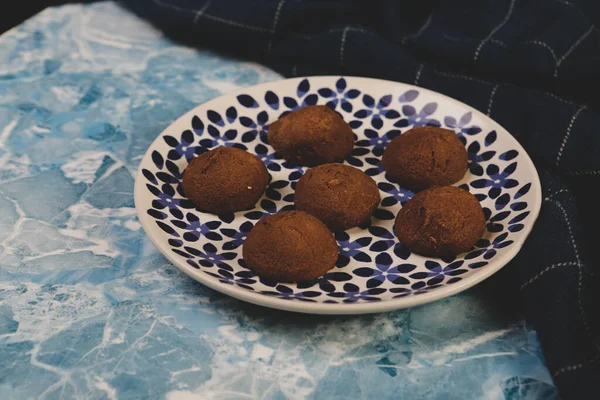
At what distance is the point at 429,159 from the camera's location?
1256 mm

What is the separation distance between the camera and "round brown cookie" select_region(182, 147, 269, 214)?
120cm

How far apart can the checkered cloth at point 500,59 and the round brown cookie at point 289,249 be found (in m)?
0.33

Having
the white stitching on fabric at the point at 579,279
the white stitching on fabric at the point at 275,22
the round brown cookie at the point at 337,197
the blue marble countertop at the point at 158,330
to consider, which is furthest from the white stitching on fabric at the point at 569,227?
the white stitching on fabric at the point at 275,22

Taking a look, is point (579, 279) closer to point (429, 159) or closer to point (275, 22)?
point (429, 159)

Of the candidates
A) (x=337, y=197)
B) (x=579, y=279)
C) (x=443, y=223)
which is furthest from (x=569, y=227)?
(x=337, y=197)

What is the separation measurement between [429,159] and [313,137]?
23cm

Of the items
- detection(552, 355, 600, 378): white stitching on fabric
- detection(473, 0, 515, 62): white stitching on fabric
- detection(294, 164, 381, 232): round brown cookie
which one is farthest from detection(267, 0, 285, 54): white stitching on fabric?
detection(552, 355, 600, 378): white stitching on fabric

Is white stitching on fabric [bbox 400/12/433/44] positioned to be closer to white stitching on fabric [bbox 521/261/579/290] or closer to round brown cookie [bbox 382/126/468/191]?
round brown cookie [bbox 382/126/468/191]

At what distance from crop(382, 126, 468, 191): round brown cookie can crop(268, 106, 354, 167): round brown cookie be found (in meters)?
0.12

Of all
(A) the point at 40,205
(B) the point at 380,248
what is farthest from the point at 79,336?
(B) the point at 380,248

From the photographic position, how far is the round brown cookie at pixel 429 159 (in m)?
1.26

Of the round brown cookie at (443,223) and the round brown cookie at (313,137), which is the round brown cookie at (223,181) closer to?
the round brown cookie at (313,137)

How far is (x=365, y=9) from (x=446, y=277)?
956mm

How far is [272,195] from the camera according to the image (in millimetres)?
1300
